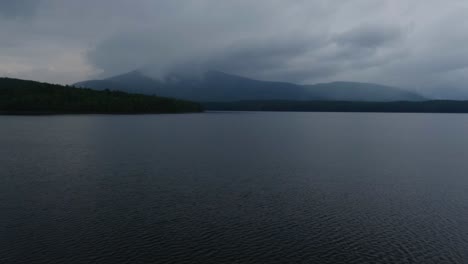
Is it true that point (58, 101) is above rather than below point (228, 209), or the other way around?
above

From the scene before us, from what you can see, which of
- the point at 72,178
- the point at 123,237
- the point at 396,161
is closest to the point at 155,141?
the point at 72,178

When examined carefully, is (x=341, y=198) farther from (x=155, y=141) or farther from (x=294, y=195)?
(x=155, y=141)

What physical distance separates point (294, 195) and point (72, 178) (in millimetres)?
21070

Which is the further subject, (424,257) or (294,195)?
(294,195)

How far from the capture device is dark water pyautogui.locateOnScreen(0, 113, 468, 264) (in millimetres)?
19828

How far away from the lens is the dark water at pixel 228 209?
19.8 meters

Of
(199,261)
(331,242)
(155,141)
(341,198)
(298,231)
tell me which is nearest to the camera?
(199,261)

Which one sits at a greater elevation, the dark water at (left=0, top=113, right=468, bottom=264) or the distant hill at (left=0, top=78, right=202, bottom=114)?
the distant hill at (left=0, top=78, right=202, bottom=114)

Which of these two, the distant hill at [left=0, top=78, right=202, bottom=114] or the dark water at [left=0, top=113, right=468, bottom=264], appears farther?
the distant hill at [left=0, top=78, right=202, bottom=114]

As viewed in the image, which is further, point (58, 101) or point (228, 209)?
point (58, 101)

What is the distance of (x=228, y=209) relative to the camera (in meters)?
26.7

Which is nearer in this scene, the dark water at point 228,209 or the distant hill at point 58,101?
the dark water at point 228,209

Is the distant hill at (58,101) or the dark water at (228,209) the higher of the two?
the distant hill at (58,101)

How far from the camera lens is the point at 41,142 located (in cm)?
6284
